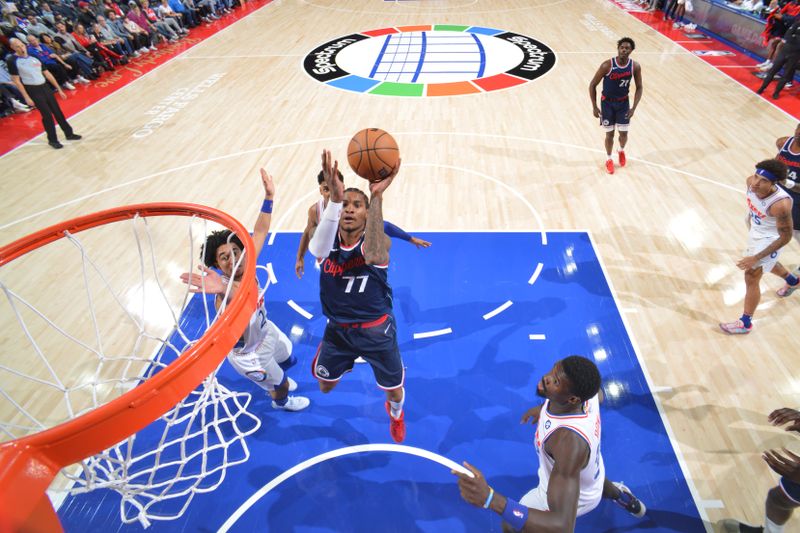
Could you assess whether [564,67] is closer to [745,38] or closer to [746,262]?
[745,38]

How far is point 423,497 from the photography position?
10.6 feet

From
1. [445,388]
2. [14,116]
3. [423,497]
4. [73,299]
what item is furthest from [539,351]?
[14,116]

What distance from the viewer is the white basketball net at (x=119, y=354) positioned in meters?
3.32

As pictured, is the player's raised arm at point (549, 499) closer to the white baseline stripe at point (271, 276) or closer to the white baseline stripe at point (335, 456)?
the white baseline stripe at point (335, 456)

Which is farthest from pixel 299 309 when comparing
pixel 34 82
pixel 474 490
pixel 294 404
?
pixel 34 82

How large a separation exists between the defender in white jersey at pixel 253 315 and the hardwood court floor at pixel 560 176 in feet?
8.72

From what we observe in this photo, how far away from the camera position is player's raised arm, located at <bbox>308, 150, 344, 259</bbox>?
237 cm

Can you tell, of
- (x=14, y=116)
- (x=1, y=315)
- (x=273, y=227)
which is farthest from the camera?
(x=14, y=116)

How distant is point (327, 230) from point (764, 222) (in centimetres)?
368

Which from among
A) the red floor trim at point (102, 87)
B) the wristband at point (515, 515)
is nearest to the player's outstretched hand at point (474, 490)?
the wristband at point (515, 515)

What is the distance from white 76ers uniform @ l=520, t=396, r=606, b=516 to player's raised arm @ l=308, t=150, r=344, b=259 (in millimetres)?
1577

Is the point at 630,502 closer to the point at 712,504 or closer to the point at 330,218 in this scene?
the point at 712,504

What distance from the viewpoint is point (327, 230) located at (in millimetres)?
2705

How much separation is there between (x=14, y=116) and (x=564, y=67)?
12213 millimetres
